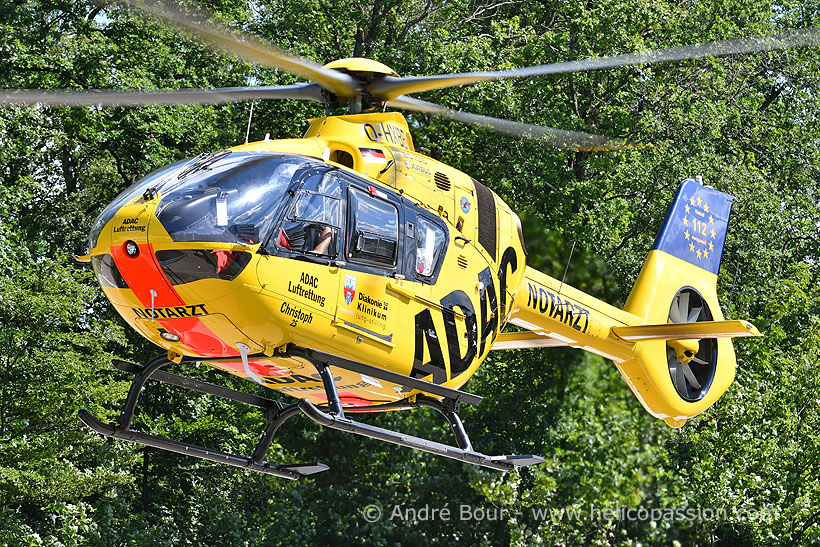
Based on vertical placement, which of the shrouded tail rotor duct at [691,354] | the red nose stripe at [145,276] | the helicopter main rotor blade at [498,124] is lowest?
the red nose stripe at [145,276]

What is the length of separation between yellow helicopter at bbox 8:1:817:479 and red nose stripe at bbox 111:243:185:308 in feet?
0.04

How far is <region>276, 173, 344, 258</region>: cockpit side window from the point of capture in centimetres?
827

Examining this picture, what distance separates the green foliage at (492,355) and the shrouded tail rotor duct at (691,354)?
531 centimetres

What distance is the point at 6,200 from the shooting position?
21.2m

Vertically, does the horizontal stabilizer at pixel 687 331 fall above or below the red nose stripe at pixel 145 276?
above

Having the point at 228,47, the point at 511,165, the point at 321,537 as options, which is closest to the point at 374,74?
the point at 228,47

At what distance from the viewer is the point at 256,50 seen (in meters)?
8.55

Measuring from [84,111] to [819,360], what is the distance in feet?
52.9

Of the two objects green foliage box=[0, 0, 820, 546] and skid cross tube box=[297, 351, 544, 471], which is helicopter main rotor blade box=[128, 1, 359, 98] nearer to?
skid cross tube box=[297, 351, 544, 471]

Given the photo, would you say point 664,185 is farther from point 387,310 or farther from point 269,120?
point 387,310

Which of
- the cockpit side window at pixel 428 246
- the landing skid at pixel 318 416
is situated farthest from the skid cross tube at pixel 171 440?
the cockpit side window at pixel 428 246

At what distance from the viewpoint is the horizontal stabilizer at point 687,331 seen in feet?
35.5

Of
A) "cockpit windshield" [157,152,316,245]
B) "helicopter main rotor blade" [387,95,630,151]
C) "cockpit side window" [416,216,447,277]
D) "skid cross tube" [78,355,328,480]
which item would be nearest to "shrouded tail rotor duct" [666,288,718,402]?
"helicopter main rotor blade" [387,95,630,151]

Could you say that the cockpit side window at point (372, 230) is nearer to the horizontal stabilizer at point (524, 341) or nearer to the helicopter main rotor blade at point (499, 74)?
the helicopter main rotor blade at point (499, 74)
